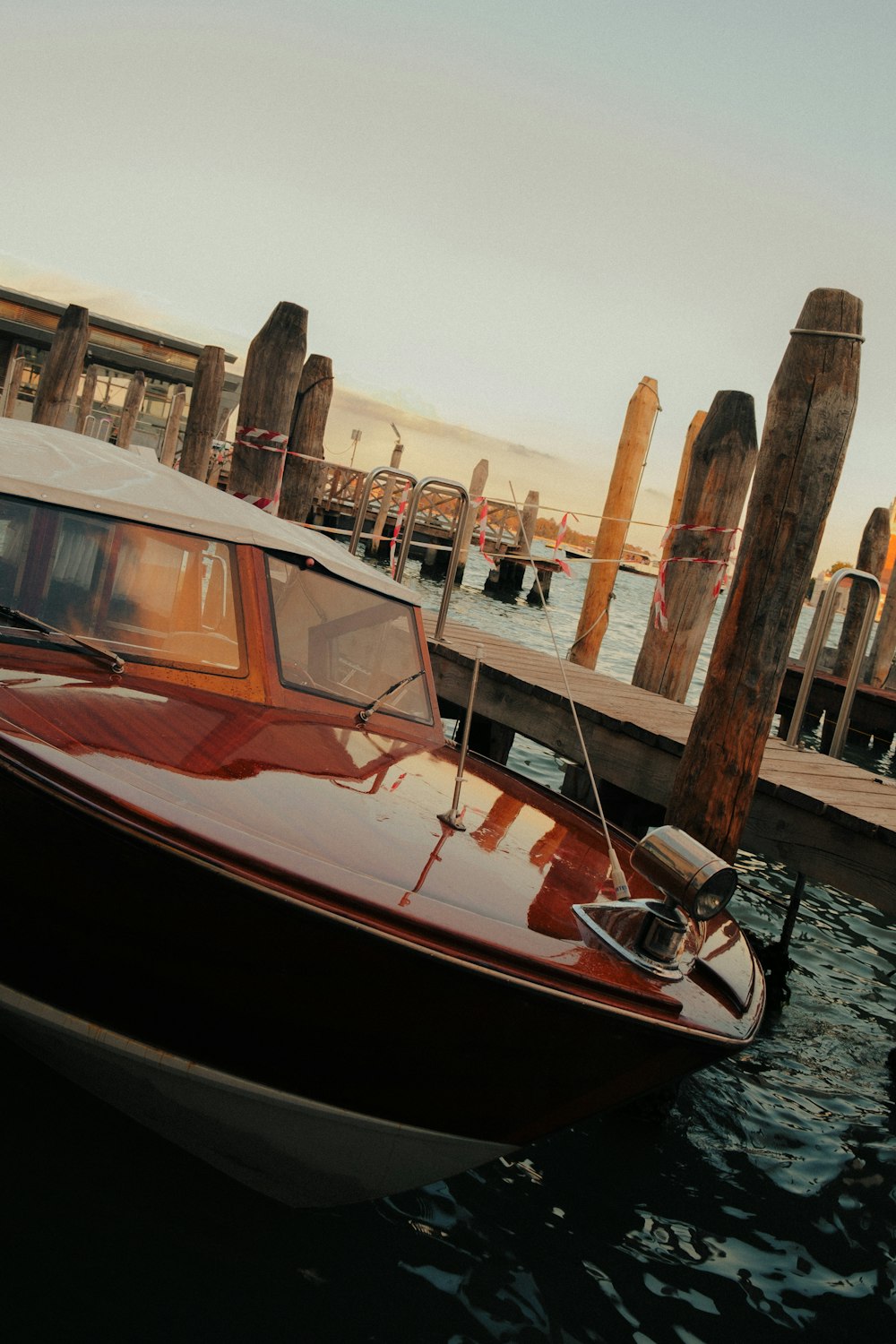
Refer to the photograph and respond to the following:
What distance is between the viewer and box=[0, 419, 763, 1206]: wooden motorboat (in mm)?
2803

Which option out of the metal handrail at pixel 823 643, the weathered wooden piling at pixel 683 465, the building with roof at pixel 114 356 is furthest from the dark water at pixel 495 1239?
the building with roof at pixel 114 356

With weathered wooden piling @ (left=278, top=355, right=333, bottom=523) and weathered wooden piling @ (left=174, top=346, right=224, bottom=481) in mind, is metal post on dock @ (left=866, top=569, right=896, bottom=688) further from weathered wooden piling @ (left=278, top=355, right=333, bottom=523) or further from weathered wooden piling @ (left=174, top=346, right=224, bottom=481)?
weathered wooden piling @ (left=174, top=346, right=224, bottom=481)

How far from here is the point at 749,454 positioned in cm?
748

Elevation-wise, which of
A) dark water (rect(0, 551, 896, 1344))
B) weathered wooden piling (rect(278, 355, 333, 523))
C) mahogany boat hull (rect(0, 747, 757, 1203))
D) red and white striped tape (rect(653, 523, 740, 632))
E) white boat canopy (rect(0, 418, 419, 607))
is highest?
weathered wooden piling (rect(278, 355, 333, 523))

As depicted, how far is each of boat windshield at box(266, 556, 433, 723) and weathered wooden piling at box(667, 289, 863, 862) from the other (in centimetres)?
136

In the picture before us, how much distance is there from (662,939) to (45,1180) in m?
1.92

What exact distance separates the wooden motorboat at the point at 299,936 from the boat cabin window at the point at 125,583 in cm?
1

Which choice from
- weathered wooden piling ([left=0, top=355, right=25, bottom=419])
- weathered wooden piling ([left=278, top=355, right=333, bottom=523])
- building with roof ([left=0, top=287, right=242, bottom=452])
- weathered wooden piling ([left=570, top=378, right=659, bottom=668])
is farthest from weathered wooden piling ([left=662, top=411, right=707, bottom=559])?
building with roof ([left=0, top=287, right=242, bottom=452])

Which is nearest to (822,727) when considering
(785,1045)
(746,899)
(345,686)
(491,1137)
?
(746,899)

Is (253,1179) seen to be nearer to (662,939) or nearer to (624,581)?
(662,939)

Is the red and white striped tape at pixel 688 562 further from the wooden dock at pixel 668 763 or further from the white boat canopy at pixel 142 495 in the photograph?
the white boat canopy at pixel 142 495

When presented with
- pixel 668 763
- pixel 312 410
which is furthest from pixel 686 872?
pixel 312 410

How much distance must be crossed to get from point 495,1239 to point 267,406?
6359mm

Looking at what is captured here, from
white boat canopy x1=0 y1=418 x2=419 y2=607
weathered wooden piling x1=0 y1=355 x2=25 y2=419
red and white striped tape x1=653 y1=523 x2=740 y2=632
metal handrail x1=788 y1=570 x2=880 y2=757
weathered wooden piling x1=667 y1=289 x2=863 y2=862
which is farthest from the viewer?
weathered wooden piling x1=0 y1=355 x2=25 y2=419
